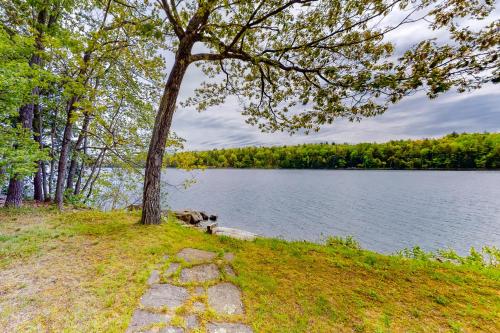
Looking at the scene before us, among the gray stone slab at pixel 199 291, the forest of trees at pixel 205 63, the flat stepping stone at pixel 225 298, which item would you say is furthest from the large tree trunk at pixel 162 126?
the flat stepping stone at pixel 225 298

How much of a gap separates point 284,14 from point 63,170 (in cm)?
963

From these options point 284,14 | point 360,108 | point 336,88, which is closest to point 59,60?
point 284,14

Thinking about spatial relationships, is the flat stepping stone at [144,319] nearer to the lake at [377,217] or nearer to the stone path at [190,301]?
the stone path at [190,301]

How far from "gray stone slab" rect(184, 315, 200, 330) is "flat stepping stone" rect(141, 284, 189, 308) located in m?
0.31

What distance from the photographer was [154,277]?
3.53m

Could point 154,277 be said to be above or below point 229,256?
above

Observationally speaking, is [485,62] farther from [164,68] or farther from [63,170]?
[63,170]

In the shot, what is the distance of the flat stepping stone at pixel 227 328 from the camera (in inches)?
99.3

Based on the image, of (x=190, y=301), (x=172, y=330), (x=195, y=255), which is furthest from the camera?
(x=195, y=255)

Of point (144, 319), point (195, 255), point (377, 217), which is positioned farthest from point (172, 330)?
point (377, 217)

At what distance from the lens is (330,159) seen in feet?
275

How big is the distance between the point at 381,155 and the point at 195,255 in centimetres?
8499

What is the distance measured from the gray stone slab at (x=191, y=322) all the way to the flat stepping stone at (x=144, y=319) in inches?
8.7

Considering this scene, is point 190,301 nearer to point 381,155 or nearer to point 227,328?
point 227,328
